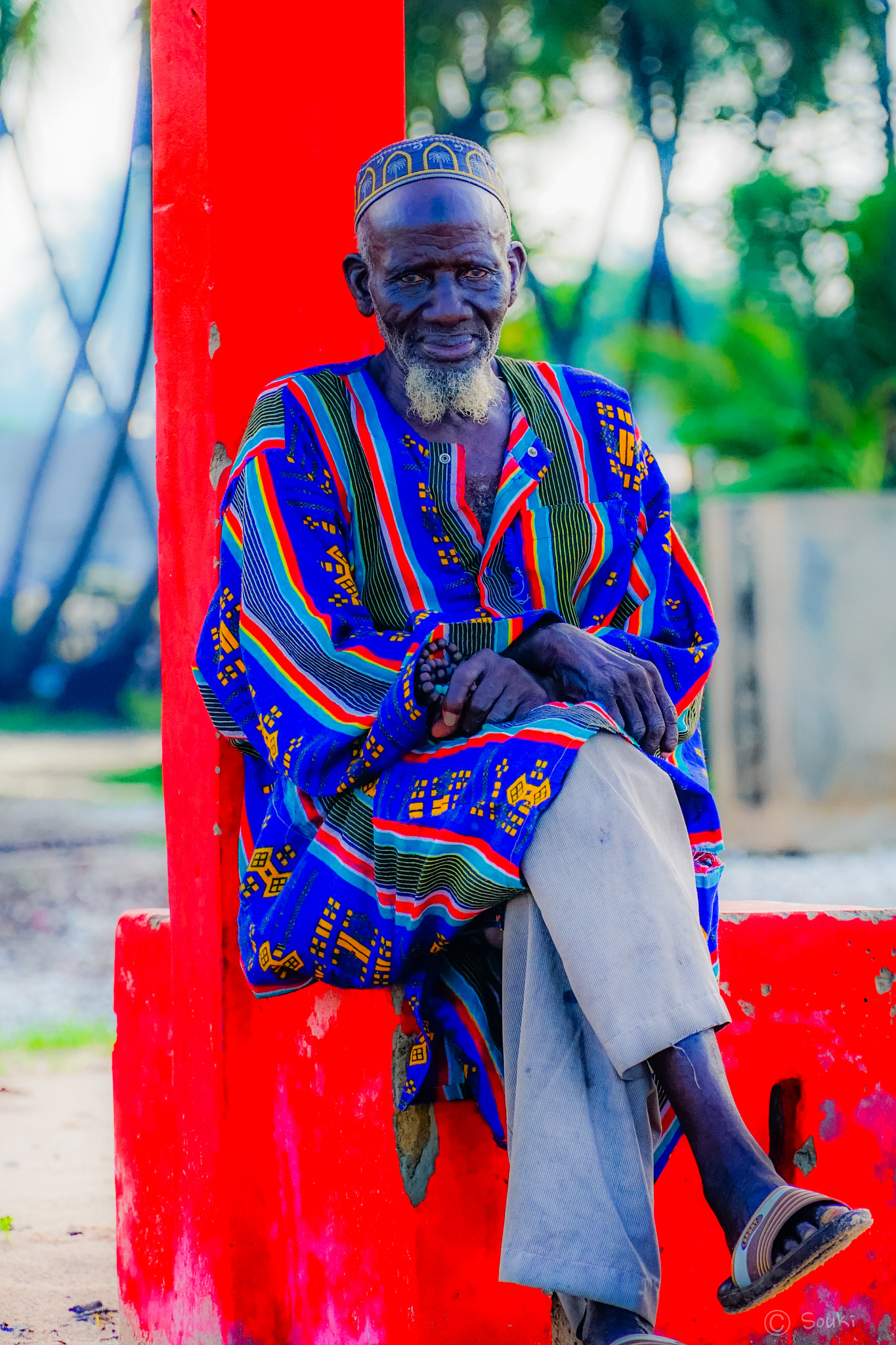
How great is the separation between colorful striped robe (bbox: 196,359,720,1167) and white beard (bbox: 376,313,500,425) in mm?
62

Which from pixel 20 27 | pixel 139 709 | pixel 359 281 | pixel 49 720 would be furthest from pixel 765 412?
pixel 49 720

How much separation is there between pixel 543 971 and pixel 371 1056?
0.43 meters

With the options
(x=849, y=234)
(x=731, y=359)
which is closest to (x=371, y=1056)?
(x=731, y=359)

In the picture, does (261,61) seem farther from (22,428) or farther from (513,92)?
(22,428)

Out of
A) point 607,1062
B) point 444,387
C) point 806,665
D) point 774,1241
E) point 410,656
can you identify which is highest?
point 444,387

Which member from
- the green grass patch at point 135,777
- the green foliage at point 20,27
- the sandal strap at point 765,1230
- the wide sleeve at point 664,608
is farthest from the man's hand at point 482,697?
the green foliage at point 20,27

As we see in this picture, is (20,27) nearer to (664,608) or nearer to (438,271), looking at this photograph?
(438,271)

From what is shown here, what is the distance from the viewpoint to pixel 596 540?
2.48 metres

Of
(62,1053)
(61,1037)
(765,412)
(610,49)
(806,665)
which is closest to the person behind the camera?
(62,1053)

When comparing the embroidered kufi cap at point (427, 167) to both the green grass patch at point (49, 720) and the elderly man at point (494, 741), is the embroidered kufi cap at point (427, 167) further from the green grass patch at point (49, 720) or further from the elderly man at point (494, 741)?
the green grass patch at point (49, 720)

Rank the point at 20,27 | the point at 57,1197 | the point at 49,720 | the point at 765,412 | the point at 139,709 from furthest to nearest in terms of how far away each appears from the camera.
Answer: the point at 49,720 → the point at 139,709 → the point at 20,27 → the point at 765,412 → the point at 57,1197

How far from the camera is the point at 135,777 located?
62.4 feet

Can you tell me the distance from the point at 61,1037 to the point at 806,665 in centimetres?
710

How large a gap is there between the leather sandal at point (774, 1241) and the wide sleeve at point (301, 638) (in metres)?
0.77
